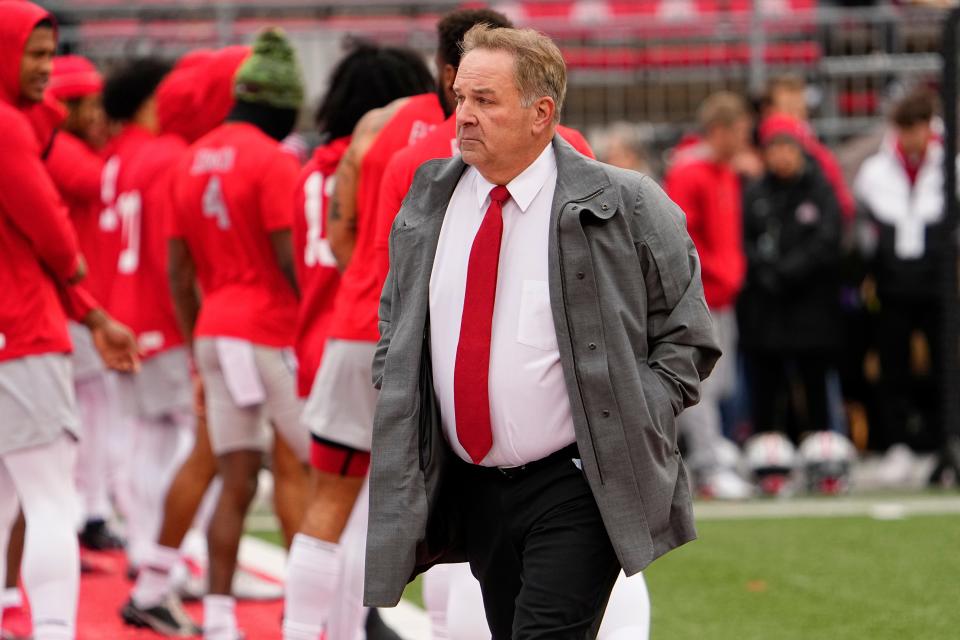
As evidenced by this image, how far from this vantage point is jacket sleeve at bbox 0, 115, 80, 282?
5.82m

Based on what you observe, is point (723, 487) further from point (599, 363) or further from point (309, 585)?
point (599, 363)

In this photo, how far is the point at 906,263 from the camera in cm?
1189

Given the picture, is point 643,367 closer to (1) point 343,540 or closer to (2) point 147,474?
(1) point 343,540

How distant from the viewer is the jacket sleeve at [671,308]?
4293 mm

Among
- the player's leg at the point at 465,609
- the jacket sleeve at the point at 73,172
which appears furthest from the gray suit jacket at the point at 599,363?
the jacket sleeve at the point at 73,172

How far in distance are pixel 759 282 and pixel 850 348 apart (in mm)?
1114

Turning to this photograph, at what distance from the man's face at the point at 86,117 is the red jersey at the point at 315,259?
3.66 m

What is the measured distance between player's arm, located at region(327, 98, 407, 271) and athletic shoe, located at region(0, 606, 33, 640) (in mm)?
2343

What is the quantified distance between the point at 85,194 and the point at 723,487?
4.74m

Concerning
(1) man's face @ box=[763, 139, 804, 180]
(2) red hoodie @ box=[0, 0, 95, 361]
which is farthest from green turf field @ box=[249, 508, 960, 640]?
(2) red hoodie @ box=[0, 0, 95, 361]

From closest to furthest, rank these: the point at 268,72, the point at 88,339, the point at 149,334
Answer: the point at 268,72 → the point at 149,334 → the point at 88,339

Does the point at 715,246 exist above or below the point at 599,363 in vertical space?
below

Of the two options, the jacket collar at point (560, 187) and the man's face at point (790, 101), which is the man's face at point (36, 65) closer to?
the jacket collar at point (560, 187)

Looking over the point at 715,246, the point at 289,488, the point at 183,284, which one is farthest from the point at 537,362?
the point at 715,246
